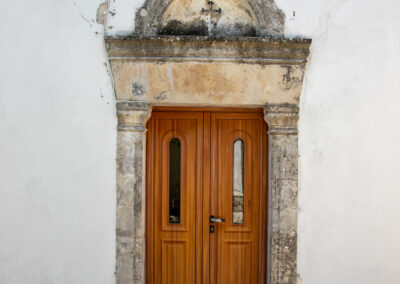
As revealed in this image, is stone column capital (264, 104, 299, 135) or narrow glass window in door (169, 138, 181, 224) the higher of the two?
stone column capital (264, 104, 299, 135)

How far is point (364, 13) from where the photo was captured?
297 cm

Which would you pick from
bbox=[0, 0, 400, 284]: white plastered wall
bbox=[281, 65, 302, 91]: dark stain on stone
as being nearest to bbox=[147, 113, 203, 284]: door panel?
bbox=[0, 0, 400, 284]: white plastered wall

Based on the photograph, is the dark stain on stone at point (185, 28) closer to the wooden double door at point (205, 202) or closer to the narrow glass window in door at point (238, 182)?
the wooden double door at point (205, 202)

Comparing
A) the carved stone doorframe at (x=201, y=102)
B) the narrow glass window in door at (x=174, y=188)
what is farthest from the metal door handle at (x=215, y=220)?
the carved stone doorframe at (x=201, y=102)

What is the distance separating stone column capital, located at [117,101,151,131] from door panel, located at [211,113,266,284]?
689 mm

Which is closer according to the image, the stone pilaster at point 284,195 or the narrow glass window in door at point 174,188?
the stone pilaster at point 284,195

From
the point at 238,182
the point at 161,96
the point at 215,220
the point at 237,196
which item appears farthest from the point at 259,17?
the point at 215,220

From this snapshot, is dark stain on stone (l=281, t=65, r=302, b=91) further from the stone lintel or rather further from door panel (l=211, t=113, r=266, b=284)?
door panel (l=211, t=113, r=266, b=284)

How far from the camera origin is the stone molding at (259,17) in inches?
117

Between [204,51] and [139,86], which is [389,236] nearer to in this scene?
[204,51]

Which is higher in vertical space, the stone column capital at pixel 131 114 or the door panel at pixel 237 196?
the stone column capital at pixel 131 114

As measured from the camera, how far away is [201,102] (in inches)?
118

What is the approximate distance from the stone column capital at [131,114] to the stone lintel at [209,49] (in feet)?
1.27

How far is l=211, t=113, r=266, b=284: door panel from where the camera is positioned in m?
3.27
